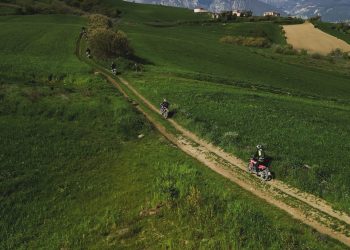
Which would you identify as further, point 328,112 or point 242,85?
point 242,85

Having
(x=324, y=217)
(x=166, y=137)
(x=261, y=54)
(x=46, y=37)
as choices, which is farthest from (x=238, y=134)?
(x=261, y=54)

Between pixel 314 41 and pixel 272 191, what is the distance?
16104 cm

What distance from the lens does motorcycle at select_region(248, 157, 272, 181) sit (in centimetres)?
3019

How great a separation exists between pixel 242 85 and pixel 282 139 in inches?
1398

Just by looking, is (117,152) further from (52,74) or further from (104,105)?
(52,74)

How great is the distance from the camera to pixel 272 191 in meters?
28.5

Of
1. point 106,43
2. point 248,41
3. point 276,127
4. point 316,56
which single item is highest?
point 106,43

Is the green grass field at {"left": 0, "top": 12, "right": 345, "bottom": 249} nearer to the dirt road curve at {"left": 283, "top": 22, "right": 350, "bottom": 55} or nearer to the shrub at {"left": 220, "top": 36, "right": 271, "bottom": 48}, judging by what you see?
the shrub at {"left": 220, "top": 36, "right": 271, "bottom": 48}

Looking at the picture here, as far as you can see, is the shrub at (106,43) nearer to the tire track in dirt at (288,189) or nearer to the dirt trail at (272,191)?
the dirt trail at (272,191)

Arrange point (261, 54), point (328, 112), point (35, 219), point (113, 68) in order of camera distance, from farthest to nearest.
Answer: point (261, 54) → point (113, 68) → point (328, 112) → point (35, 219)

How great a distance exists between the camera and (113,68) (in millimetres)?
69312

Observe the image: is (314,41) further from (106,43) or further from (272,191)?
(272,191)

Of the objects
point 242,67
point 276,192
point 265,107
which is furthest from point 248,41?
point 276,192

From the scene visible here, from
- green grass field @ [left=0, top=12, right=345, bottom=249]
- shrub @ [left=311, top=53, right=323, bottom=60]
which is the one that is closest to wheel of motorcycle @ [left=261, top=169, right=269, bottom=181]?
green grass field @ [left=0, top=12, right=345, bottom=249]
